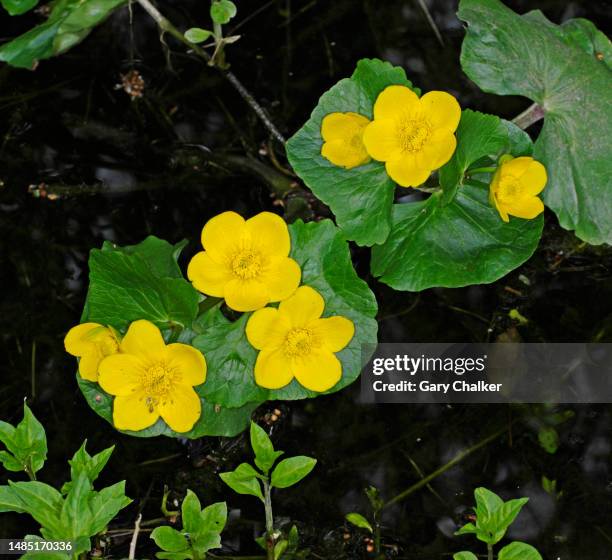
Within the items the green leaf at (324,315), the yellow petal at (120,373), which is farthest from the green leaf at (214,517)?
the yellow petal at (120,373)

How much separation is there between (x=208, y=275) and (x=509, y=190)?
65cm

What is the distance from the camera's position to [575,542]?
1.92 metres

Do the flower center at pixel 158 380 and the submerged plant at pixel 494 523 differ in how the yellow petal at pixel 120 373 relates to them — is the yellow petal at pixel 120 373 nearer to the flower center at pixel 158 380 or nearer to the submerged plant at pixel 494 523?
the flower center at pixel 158 380

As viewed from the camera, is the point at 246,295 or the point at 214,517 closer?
the point at 246,295

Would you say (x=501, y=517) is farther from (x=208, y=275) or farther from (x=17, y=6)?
(x=17, y=6)

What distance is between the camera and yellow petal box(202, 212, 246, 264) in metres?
1.52

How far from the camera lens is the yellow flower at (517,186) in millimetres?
1496

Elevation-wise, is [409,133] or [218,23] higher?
Result: [218,23]

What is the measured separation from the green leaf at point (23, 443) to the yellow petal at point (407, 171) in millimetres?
941

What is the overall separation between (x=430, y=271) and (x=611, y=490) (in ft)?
2.74

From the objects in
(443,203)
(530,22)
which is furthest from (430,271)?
(530,22)

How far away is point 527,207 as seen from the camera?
1513 mm

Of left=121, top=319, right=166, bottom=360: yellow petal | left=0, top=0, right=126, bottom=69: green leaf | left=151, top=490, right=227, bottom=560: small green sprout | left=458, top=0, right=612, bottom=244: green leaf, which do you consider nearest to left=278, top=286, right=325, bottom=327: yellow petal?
left=121, top=319, right=166, bottom=360: yellow petal

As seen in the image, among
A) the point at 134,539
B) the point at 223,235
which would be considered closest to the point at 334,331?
the point at 223,235
